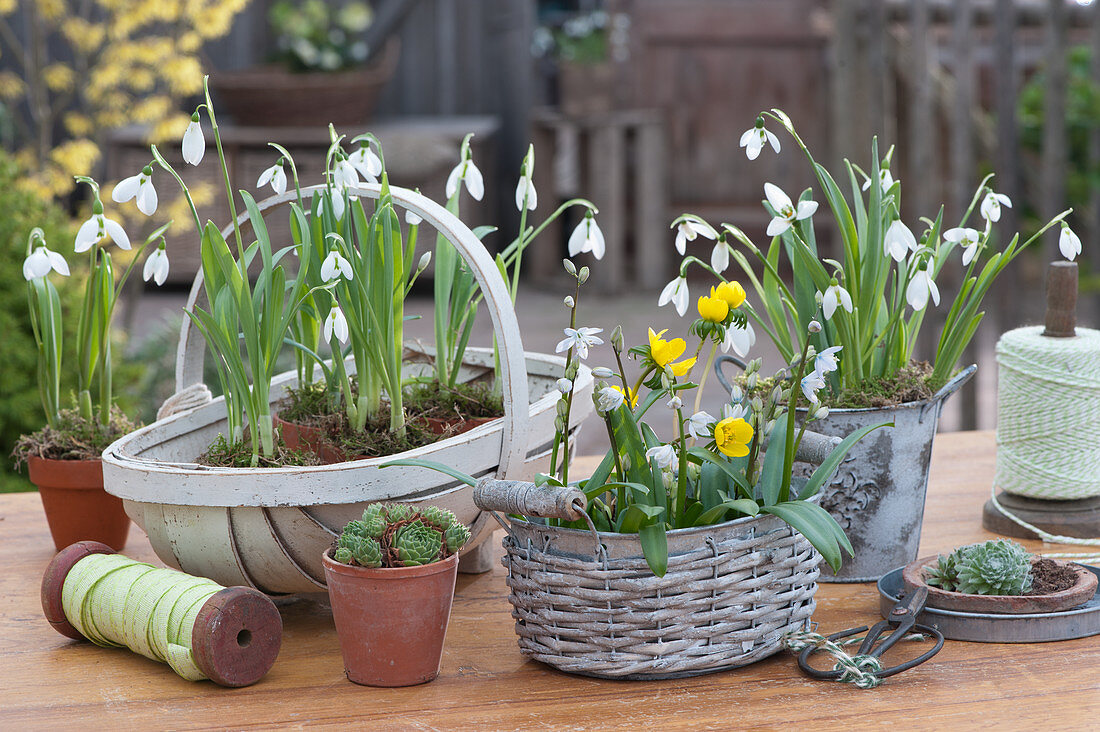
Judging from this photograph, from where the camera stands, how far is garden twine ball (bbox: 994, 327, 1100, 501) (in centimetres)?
123

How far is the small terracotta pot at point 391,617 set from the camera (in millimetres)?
894

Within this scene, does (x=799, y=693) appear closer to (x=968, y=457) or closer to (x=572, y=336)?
(x=572, y=336)

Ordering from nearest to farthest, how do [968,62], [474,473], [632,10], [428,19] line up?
[474,473] < [968,62] < [632,10] < [428,19]

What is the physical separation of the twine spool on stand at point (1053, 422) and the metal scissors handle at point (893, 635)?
340 millimetres

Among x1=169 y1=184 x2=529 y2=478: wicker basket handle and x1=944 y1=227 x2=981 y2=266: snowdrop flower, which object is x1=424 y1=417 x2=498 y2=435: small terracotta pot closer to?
x1=169 y1=184 x2=529 y2=478: wicker basket handle

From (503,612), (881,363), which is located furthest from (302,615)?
(881,363)

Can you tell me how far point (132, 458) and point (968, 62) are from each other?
246 cm

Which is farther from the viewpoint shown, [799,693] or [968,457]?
[968,457]

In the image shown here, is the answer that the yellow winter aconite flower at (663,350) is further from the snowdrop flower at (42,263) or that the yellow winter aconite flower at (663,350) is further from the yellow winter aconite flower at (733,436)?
the snowdrop flower at (42,263)

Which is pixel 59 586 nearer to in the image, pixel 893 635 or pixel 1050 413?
pixel 893 635

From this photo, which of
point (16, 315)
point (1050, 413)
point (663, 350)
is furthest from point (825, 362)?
point (16, 315)

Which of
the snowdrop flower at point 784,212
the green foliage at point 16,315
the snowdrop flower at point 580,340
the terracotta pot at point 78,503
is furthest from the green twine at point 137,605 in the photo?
the green foliage at point 16,315

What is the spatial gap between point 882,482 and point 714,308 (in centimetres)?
33

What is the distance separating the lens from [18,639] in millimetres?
1079
